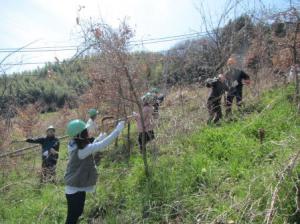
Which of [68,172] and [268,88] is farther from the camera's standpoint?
[268,88]

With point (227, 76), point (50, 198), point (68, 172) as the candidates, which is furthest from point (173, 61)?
point (68, 172)

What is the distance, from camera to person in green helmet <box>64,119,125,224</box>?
19.2ft

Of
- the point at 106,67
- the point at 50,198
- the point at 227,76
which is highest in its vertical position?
the point at 106,67

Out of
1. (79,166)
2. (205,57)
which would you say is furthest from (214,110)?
(205,57)

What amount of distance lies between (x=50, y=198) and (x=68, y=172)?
1778mm

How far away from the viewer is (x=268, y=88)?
10.4 m

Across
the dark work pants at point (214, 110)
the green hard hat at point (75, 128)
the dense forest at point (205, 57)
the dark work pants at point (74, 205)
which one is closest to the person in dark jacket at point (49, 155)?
the dense forest at point (205, 57)

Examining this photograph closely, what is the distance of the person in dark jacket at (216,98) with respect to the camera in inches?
348

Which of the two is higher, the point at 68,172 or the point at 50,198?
the point at 68,172

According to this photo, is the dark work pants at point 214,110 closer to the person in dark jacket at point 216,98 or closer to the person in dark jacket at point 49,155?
the person in dark jacket at point 216,98

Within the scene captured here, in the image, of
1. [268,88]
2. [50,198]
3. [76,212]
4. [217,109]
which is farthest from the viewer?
[268,88]

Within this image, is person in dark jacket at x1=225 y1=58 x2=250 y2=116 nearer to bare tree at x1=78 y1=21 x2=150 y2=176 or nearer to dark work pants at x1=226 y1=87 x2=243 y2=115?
dark work pants at x1=226 y1=87 x2=243 y2=115

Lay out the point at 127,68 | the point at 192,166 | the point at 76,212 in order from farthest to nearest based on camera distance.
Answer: the point at 127,68 < the point at 192,166 < the point at 76,212

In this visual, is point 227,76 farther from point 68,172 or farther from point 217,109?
point 68,172
